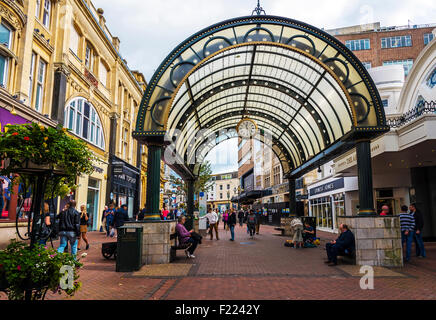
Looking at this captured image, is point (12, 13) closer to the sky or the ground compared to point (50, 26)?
closer to the ground

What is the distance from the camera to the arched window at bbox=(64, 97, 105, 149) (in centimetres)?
1734

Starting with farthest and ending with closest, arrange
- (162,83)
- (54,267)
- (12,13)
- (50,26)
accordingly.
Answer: (50,26)
(12,13)
(162,83)
(54,267)

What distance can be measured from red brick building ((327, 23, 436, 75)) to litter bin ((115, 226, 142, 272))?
42442 mm

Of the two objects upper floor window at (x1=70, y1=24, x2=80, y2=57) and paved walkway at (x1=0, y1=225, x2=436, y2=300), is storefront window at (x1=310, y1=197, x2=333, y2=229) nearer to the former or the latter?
paved walkway at (x1=0, y1=225, x2=436, y2=300)

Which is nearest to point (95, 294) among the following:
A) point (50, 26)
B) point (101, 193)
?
point (50, 26)

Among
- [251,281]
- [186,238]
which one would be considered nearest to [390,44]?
[186,238]

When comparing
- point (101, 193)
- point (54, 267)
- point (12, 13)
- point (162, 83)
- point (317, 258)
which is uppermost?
point (12, 13)

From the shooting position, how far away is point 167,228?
9195 mm

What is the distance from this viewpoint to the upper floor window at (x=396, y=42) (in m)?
41.9

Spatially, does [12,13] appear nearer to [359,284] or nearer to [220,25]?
[220,25]

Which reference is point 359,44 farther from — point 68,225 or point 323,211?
point 68,225

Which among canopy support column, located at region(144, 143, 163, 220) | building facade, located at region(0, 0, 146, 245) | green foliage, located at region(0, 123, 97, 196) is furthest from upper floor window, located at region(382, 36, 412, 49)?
green foliage, located at region(0, 123, 97, 196)

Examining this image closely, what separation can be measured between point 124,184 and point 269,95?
1526cm
